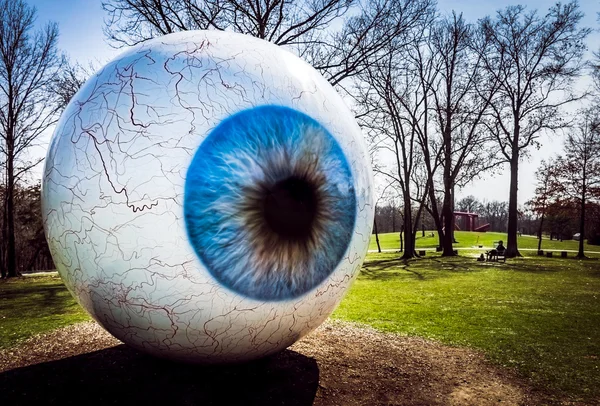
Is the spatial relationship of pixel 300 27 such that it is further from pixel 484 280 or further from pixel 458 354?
pixel 458 354

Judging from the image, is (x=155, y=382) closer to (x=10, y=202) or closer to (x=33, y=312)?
(x=33, y=312)

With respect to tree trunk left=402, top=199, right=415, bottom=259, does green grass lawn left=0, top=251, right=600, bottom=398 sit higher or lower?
lower

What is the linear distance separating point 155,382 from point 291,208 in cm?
282

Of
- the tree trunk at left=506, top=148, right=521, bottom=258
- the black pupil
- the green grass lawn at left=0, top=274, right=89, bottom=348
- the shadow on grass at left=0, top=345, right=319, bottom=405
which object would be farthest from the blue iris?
the tree trunk at left=506, top=148, right=521, bottom=258

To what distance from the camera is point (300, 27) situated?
14789 mm

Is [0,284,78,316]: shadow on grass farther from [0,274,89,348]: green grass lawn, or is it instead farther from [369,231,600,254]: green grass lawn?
[369,231,600,254]: green grass lawn

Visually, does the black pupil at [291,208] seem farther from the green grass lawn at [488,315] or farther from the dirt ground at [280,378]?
the green grass lawn at [488,315]

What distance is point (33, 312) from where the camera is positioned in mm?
9266

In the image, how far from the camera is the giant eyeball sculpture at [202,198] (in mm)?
3281

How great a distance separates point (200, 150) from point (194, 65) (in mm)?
914

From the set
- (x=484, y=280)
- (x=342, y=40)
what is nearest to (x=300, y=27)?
(x=342, y=40)

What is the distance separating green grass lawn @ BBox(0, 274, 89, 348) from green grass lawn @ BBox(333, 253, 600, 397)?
234 inches

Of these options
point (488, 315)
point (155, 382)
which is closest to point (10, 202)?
point (155, 382)

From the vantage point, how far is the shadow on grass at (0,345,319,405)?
4.28 meters
